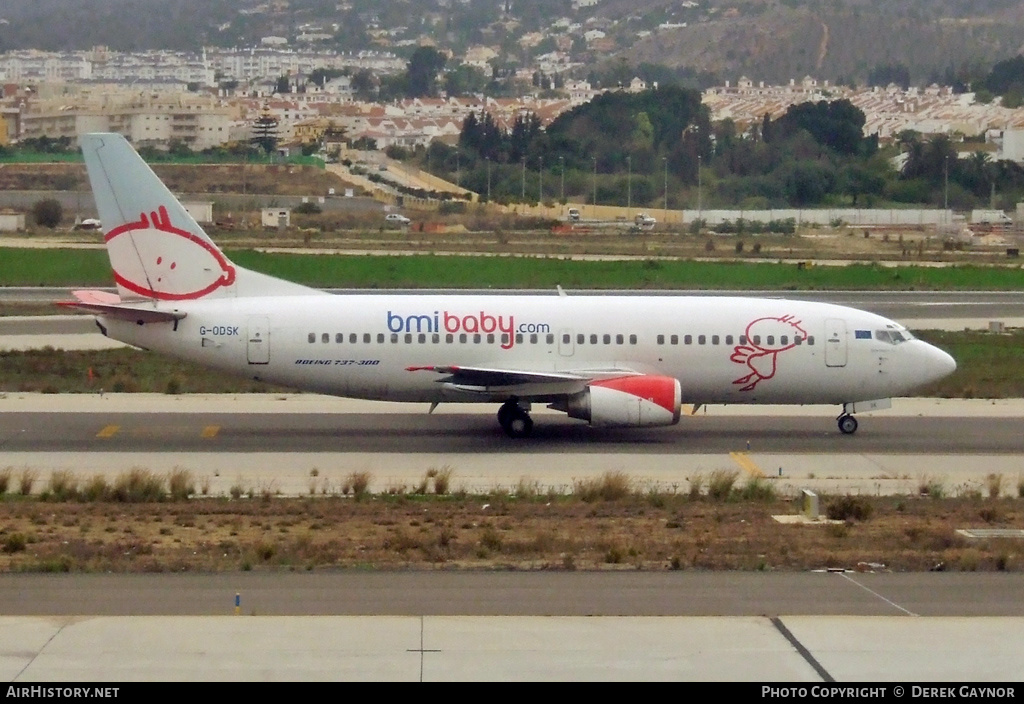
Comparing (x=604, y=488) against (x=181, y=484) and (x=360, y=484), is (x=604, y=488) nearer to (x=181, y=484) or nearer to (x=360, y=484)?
(x=360, y=484)

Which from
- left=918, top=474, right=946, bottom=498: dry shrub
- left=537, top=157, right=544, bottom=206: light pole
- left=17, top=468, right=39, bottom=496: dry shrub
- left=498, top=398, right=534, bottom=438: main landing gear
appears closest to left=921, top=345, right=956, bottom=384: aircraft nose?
left=918, top=474, right=946, bottom=498: dry shrub

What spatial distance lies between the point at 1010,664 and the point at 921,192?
108 metres

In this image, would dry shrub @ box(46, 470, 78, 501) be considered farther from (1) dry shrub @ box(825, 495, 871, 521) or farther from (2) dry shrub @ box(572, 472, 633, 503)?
(1) dry shrub @ box(825, 495, 871, 521)

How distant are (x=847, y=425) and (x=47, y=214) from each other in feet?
235

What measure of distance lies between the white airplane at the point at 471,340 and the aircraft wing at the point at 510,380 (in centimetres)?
4

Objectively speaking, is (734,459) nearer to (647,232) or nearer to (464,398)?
(464,398)

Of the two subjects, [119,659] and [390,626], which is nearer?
[119,659]

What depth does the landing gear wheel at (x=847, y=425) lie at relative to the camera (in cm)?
3356

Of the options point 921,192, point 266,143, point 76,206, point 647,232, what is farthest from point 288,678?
point 266,143

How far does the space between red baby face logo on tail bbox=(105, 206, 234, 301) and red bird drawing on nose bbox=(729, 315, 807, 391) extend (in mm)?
11545

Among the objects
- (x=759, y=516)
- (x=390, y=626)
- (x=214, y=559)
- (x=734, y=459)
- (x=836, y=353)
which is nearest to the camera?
(x=390, y=626)

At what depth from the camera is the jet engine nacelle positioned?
31281 millimetres

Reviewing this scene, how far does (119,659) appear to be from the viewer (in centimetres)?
1410

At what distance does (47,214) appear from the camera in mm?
94625
